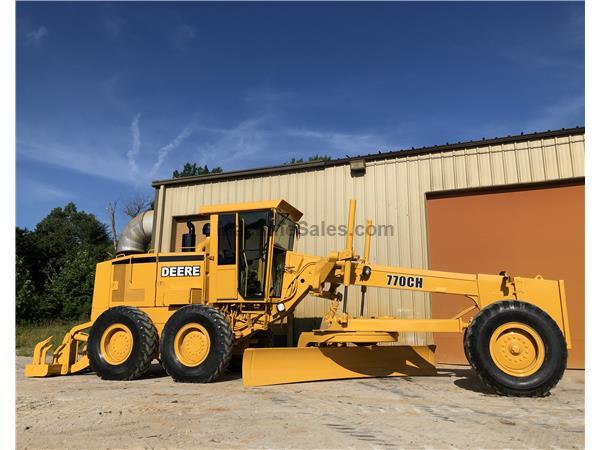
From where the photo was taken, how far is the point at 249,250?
27.2 feet

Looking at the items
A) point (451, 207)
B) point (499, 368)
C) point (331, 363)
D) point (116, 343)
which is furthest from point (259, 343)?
point (451, 207)

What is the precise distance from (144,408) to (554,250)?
9.25 meters

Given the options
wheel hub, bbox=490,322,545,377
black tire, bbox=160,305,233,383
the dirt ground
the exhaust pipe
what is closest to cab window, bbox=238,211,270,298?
black tire, bbox=160,305,233,383

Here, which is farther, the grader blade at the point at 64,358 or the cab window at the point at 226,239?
the grader blade at the point at 64,358

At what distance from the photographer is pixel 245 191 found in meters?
13.1

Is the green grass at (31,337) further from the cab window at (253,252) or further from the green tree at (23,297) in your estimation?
the cab window at (253,252)

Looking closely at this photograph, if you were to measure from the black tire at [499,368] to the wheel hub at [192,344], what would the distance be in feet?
14.2

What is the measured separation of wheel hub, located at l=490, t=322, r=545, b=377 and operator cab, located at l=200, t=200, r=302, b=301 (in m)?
3.84

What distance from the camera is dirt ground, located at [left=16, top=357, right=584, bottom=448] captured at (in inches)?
165

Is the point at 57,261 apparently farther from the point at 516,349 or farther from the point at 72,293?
the point at 516,349

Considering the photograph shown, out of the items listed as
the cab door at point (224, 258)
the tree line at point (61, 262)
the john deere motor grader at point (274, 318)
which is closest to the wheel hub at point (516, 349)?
the john deere motor grader at point (274, 318)

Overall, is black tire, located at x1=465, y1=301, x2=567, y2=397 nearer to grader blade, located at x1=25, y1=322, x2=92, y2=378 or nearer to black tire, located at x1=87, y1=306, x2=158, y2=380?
black tire, located at x1=87, y1=306, x2=158, y2=380

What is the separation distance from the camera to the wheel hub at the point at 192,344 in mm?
7664

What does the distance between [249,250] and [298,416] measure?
3.79 m
